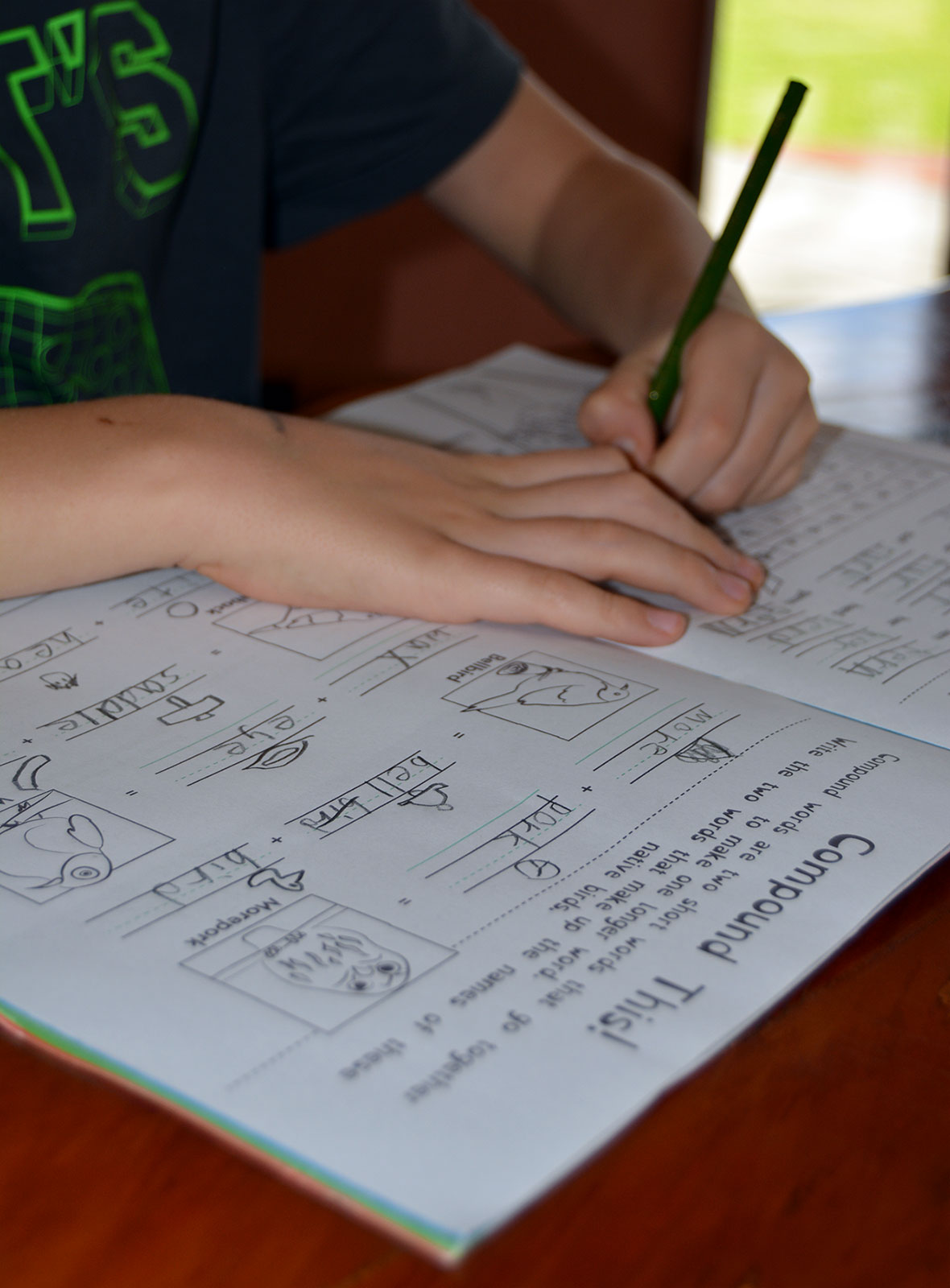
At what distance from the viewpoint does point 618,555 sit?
21.2 inches

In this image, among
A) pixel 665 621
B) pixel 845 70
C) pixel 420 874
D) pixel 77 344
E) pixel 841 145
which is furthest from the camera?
pixel 845 70

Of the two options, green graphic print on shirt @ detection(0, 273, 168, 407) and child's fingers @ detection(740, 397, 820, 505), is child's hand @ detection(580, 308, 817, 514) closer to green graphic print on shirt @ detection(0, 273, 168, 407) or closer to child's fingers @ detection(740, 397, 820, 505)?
child's fingers @ detection(740, 397, 820, 505)

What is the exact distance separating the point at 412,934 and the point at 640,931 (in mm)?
60

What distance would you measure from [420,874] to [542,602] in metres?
0.18

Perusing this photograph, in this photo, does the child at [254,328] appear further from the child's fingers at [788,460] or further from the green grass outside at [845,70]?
the green grass outside at [845,70]

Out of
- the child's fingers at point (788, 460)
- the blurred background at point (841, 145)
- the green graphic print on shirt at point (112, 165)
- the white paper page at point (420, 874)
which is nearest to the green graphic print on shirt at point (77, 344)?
the green graphic print on shirt at point (112, 165)

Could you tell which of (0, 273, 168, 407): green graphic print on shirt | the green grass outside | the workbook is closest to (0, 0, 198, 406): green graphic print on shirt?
(0, 273, 168, 407): green graphic print on shirt

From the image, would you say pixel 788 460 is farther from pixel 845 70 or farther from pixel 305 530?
pixel 845 70

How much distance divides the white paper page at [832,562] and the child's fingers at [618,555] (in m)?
0.01

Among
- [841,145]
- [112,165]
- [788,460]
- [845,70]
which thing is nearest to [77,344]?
[112,165]

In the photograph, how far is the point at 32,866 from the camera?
0.36 meters

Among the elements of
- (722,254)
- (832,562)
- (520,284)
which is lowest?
(520,284)

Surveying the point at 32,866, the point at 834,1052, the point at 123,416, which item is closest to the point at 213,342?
the point at 123,416

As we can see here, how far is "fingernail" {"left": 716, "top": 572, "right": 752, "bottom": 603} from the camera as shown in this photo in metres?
0.53
